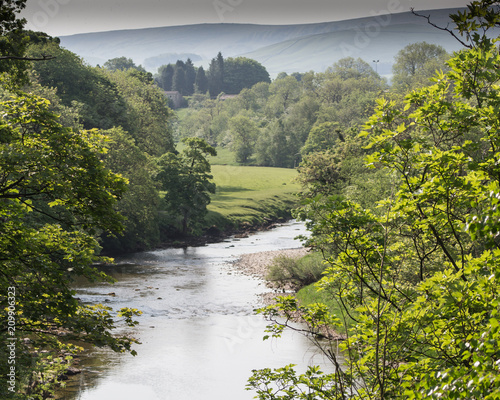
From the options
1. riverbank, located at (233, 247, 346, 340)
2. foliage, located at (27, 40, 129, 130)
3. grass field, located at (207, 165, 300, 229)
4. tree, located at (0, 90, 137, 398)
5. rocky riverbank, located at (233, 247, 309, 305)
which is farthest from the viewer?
grass field, located at (207, 165, 300, 229)

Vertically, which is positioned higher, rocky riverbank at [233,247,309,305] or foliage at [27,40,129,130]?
foliage at [27,40,129,130]

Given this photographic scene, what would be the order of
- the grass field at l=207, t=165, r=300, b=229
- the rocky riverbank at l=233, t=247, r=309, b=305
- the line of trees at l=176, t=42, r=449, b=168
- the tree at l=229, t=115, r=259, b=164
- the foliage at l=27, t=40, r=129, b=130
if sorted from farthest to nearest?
the tree at l=229, t=115, r=259, b=164 < the line of trees at l=176, t=42, r=449, b=168 < the grass field at l=207, t=165, r=300, b=229 < the foliage at l=27, t=40, r=129, b=130 < the rocky riverbank at l=233, t=247, r=309, b=305

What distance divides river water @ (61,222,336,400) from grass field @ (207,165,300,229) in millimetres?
18606

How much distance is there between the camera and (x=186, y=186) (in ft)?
180

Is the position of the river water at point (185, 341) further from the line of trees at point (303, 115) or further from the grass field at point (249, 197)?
the line of trees at point (303, 115)

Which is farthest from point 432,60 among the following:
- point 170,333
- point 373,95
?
point 170,333

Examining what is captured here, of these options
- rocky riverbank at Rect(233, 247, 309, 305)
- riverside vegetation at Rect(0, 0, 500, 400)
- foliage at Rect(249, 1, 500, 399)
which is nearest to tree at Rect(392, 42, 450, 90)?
rocky riverbank at Rect(233, 247, 309, 305)

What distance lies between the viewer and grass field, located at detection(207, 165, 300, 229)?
65000 mm

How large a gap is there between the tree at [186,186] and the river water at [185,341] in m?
13.1

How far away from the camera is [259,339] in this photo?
2420 cm

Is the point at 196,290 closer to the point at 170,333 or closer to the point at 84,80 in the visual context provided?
the point at 170,333

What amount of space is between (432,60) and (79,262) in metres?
129

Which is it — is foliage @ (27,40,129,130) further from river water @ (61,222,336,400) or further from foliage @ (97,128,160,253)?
river water @ (61,222,336,400)

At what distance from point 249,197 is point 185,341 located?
2106 inches
